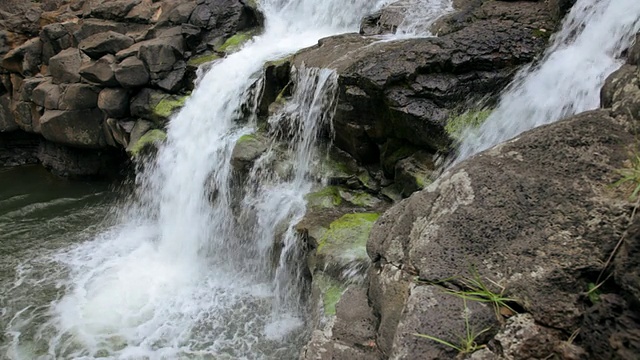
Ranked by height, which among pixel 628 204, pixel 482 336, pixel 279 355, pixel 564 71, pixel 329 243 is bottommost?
pixel 279 355

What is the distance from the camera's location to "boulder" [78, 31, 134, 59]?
11750 mm

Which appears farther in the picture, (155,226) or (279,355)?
(155,226)

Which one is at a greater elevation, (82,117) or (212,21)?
(212,21)

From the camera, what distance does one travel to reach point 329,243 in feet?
19.7

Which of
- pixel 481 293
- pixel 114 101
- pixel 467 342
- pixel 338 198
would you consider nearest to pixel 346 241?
pixel 338 198

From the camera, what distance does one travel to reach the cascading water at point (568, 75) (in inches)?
219

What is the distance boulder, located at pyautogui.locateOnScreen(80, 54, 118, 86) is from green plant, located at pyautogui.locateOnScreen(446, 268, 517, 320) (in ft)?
34.9

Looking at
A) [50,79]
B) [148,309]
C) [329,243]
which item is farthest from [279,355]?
[50,79]

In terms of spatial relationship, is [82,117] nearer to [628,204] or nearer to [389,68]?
[389,68]

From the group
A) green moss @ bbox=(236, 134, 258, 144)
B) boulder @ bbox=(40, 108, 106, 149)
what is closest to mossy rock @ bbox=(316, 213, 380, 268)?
green moss @ bbox=(236, 134, 258, 144)

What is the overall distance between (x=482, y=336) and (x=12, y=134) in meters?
16.5

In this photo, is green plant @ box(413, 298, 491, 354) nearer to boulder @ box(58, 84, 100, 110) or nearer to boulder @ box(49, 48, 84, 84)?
boulder @ box(58, 84, 100, 110)

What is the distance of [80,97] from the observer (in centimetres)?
1191

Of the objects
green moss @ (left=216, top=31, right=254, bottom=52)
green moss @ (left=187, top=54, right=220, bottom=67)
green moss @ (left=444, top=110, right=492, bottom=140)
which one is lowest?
green moss @ (left=444, top=110, right=492, bottom=140)
